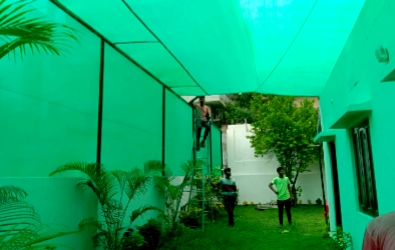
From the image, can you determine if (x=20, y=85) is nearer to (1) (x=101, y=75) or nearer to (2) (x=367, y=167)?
(1) (x=101, y=75)

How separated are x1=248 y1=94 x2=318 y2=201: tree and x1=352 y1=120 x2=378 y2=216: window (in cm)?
887

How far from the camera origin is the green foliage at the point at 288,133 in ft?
43.0

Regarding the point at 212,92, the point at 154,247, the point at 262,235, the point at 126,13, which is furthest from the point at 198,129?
the point at 126,13

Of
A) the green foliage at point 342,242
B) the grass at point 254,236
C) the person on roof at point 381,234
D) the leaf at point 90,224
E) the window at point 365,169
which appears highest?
the window at point 365,169

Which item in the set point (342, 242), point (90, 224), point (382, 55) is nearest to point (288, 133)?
point (342, 242)

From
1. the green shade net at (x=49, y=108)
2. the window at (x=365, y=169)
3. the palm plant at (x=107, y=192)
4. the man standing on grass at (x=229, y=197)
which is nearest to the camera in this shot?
the green shade net at (x=49, y=108)

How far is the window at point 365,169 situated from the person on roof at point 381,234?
6.66ft

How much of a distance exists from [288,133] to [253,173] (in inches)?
96.5

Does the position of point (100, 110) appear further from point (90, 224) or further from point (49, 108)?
point (90, 224)

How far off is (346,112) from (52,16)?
3293mm

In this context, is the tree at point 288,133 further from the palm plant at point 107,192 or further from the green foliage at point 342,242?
the palm plant at point 107,192

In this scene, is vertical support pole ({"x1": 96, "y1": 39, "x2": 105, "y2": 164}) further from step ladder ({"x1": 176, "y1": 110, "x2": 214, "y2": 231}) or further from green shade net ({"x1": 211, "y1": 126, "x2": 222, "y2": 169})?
green shade net ({"x1": 211, "y1": 126, "x2": 222, "y2": 169})

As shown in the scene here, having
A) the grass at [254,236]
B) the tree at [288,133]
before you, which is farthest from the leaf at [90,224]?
the tree at [288,133]

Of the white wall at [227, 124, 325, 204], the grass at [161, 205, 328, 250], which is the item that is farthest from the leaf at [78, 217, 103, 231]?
the white wall at [227, 124, 325, 204]
